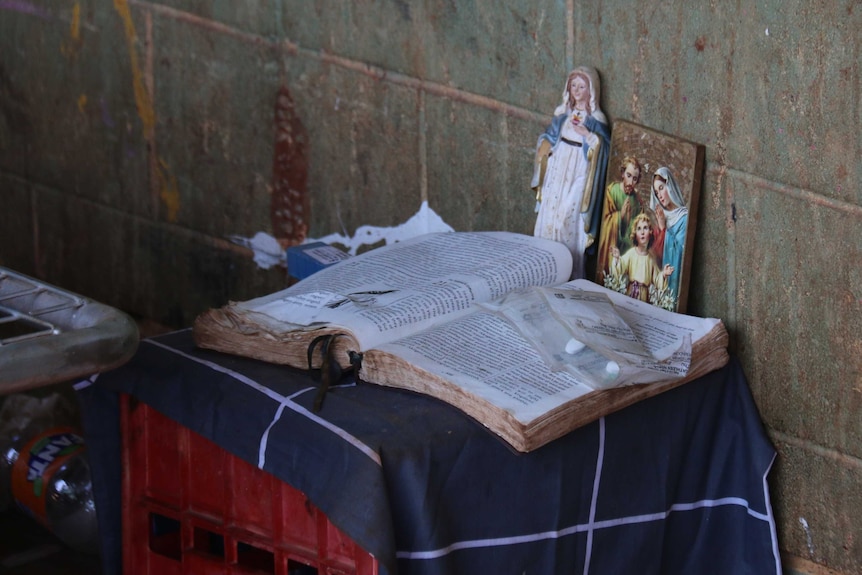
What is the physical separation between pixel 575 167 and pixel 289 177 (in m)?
1.04

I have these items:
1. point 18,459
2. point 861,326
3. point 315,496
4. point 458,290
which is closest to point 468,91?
point 458,290

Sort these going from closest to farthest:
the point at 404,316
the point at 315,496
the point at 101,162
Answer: the point at 315,496, the point at 404,316, the point at 101,162

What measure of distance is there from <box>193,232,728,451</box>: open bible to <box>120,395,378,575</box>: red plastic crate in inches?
7.9

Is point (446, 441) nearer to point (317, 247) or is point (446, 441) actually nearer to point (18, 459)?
point (317, 247)

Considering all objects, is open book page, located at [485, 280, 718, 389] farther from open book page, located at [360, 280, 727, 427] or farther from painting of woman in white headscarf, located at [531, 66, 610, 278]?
painting of woman in white headscarf, located at [531, 66, 610, 278]

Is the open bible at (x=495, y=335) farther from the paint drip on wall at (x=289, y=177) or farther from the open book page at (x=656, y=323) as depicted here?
the paint drip on wall at (x=289, y=177)

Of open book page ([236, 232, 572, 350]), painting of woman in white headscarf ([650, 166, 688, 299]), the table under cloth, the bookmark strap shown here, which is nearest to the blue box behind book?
open book page ([236, 232, 572, 350])

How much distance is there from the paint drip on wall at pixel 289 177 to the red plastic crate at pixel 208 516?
1128 mm

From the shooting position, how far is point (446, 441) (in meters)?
1.89

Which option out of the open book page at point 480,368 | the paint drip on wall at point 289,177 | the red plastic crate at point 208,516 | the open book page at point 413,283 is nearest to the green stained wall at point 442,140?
the paint drip on wall at point 289,177

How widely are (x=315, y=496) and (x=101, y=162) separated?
2.29 metres

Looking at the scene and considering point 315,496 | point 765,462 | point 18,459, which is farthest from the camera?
point 18,459

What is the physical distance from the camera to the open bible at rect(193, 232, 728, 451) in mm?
1972

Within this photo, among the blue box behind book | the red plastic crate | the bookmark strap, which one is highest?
the bookmark strap
